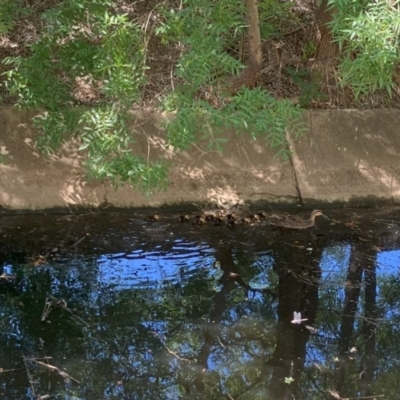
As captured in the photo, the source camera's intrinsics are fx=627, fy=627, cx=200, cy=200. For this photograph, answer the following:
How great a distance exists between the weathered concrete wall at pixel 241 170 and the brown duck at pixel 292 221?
409mm

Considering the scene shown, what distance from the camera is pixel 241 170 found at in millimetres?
7285

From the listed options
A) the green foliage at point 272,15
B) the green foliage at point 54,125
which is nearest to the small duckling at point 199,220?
the green foliage at point 54,125

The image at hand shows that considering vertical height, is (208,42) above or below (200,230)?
above

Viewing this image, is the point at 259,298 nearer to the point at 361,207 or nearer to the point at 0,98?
the point at 361,207

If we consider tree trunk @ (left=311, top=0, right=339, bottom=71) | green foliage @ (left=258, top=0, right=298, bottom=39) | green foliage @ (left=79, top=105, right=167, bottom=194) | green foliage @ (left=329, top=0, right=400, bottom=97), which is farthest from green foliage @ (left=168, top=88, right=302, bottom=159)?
tree trunk @ (left=311, top=0, right=339, bottom=71)

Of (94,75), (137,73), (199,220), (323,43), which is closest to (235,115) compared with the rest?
(137,73)

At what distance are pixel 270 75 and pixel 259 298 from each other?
321 centimetres

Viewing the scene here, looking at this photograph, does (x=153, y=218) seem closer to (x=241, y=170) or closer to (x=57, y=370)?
(x=241, y=170)

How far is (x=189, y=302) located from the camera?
5266 millimetres

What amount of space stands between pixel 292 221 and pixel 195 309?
6.61 feet

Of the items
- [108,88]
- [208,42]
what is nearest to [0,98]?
[108,88]

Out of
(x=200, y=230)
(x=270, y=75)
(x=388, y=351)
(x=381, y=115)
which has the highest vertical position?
(x=270, y=75)

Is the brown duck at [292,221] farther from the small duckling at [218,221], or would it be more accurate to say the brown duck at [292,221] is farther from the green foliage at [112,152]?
the green foliage at [112,152]

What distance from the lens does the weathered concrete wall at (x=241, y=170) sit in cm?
687
